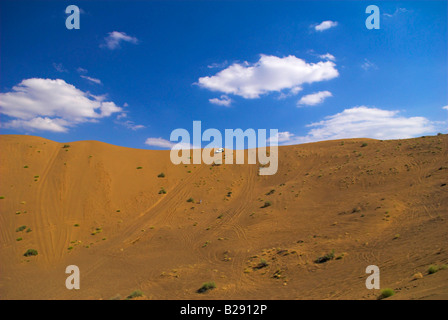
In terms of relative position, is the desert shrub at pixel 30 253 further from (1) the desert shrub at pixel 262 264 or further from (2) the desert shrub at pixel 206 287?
(1) the desert shrub at pixel 262 264

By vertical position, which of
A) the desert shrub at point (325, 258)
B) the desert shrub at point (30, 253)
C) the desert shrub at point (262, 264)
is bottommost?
the desert shrub at point (30, 253)

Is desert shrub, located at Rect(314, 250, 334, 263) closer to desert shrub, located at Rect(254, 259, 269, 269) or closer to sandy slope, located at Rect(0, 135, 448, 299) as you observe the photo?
sandy slope, located at Rect(0, 135, 448, 299)

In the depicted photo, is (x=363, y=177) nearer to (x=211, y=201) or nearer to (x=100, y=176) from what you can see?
(x=211, y=201)

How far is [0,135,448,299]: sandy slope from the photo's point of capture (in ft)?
41.2

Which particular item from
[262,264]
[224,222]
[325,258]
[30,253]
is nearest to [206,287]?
[262,264]

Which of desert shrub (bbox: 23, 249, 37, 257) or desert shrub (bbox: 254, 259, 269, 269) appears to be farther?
desert shrub (bbox: 23, 249, 37, 257)

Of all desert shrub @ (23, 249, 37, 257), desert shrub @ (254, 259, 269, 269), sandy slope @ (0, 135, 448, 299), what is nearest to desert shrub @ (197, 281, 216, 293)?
sandy slope @ (0, 135, 448, 299)

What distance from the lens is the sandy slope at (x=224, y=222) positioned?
Result: 12555mm

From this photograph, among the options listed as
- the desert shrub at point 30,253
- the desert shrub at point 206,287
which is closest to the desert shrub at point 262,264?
the desert shrub at point 206,287

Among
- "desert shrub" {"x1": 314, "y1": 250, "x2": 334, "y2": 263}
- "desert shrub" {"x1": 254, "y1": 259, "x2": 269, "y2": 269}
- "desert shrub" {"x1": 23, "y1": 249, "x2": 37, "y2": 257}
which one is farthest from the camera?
"desert shrub" {"x1": 23, "y1": 249, "x2": 37, "y2": 257}

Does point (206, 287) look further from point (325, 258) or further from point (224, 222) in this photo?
point (224, 222)

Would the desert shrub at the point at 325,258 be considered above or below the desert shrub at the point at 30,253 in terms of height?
above

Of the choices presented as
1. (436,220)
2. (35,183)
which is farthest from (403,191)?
(35,183)

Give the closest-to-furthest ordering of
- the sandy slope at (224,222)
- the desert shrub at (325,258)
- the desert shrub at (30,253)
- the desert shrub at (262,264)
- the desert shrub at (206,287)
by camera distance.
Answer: the desert shrub at (206,287) < the sandy slope at (224,222) < the desert shrub at (325,258) < the desert shrub at (262,264) < the desert shrub at (30,253)
